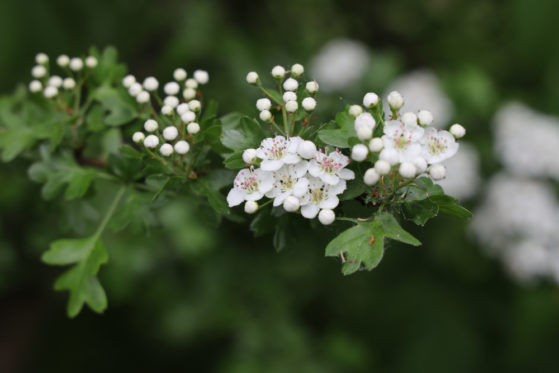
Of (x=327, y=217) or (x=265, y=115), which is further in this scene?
(x=265, y=115)

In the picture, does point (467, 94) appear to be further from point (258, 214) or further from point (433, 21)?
point (258, 214)

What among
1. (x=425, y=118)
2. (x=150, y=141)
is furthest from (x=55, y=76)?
(x=425, y=118)

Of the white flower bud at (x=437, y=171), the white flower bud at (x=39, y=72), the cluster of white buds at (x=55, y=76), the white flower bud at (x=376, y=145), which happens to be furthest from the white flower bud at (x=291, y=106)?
the white flower bud at (x=39, y=72)

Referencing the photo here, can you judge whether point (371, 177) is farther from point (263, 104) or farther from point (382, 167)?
point (263, 104)

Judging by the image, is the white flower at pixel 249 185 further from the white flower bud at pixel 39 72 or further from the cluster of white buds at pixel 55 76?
the white flower bud at pixel 39 72

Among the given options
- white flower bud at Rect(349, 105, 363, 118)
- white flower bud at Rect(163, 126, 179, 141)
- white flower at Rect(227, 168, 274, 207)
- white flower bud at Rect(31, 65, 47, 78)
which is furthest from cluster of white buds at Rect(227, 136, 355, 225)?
white flower bud at Rect(31, 65, 47, 78)

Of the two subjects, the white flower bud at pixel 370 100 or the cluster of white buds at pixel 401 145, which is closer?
the cluster of white buds at pixel 401 145
